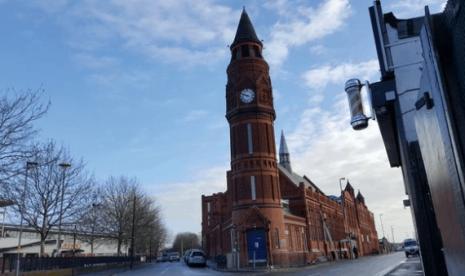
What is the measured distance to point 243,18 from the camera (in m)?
49.3

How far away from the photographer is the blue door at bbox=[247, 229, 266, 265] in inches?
1544

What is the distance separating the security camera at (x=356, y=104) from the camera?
4.79m

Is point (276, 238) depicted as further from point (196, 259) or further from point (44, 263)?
point (44, 263)

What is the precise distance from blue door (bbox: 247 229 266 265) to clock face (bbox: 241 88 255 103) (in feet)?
46.9

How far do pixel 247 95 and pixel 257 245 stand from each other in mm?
16383

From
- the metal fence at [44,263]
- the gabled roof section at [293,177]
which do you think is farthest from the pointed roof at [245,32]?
the metal fence at [44,263]

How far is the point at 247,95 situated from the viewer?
146 ft

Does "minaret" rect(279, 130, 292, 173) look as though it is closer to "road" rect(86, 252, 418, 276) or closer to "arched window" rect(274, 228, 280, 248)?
"arched window" rect(274, 228, 280, 248)

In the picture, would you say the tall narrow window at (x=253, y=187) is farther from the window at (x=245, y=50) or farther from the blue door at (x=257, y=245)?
the window at (x=245, y=50)

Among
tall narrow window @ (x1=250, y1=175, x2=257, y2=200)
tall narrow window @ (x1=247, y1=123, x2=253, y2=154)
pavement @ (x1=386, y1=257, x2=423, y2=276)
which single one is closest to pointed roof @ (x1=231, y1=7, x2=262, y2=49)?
tall narrow window @ (x1=247, y1=123, x2=253, y2=154)

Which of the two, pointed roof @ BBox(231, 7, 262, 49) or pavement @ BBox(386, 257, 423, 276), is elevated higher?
pointed roof @ BBox(231, 7, 262, 49)

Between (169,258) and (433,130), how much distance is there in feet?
284

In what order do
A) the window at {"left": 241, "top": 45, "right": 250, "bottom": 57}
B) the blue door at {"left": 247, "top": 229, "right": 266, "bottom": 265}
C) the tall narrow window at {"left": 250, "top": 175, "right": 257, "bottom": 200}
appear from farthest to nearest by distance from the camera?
the window at {"left": 241, "top": 45, "right": 250, "bottom": 57} → the tall narrow window at {"left": 250, "top": 175, "right": 257, "bottom": 200} → the blue door at {"left": 247, "top": 229, "right": 266, "bottom": 265}

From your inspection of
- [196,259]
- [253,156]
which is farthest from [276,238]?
[196,259]
